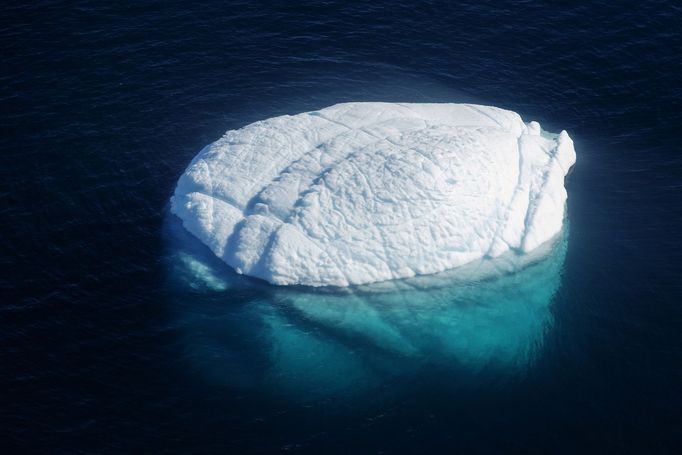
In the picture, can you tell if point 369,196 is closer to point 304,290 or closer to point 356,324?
point 304,290

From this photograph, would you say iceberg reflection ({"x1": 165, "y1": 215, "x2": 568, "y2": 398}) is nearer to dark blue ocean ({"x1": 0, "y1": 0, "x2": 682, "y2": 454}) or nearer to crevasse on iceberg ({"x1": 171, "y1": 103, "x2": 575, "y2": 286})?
dark blue ocean ({"x1": 0, "y1": 0, "x2": 682, "y2": 454})

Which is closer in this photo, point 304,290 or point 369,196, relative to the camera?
point 304,290

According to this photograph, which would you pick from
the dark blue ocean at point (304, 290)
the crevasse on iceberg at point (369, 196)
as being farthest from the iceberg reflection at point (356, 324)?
the crevasse on iceberg at point (369, 196)

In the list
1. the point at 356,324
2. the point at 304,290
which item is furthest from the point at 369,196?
the point at 356,324

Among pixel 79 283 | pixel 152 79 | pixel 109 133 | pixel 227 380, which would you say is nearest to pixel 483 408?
pixel 227 380

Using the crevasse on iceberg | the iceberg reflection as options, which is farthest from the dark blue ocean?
the crevasse on iceberg

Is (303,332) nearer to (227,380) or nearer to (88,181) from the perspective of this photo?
(227,380)

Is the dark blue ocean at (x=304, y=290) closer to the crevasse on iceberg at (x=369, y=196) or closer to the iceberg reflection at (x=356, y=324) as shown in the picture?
the iceberg reflection at (x=356, y=324)

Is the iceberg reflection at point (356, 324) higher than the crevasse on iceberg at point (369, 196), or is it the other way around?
the crevasse on iceberg at point (369, 196)
